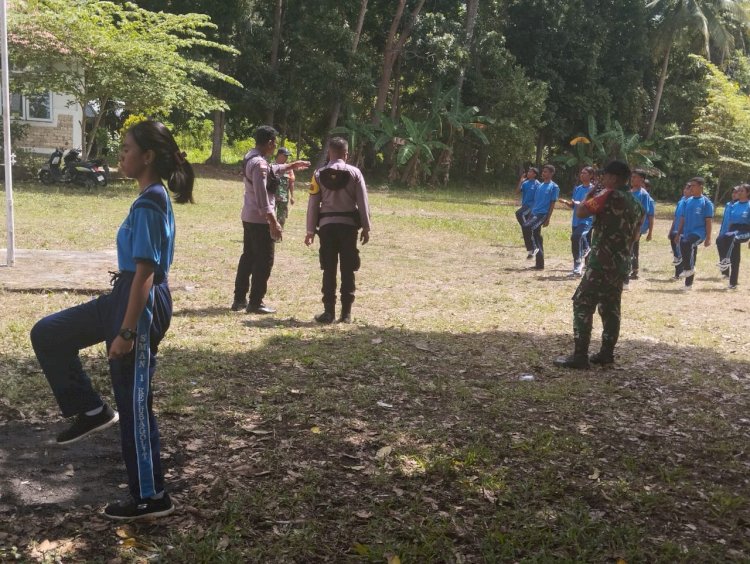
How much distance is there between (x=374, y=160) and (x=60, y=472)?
3066 cm

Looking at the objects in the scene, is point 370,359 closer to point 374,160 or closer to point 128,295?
point 128,295

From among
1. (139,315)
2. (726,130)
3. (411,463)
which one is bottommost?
(411,463)

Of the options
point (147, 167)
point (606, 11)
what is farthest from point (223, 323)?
point (606, 11)

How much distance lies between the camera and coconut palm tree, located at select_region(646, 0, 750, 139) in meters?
36.8

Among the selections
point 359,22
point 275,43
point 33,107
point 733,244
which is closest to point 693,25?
Answer: point 359,22

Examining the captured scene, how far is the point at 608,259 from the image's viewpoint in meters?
6.97

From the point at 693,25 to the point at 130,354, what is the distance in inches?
1523

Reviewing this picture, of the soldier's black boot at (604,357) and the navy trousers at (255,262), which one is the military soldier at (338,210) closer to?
the navy trousers at (255,262)

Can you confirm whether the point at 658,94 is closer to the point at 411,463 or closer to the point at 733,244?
the point at 733,244

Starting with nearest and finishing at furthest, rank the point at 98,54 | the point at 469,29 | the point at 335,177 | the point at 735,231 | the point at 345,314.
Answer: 1. the point at 335,177
2. the point at 345,314
3. the point at 735,231
4. the point at 98,54
5. the point at 469,29

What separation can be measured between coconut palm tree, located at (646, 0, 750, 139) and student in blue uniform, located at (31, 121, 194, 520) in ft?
124

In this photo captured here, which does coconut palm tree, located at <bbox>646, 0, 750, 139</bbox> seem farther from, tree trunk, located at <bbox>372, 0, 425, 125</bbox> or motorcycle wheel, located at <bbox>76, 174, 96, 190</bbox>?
motorcycle wheel, located at <bbox>76, 174, 96, 190</bbox>

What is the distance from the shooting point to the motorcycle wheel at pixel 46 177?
73.5 feet

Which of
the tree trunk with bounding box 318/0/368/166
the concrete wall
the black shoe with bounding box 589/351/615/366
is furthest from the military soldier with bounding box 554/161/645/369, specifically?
the tree trunk with bounding box 318/0/368/166
